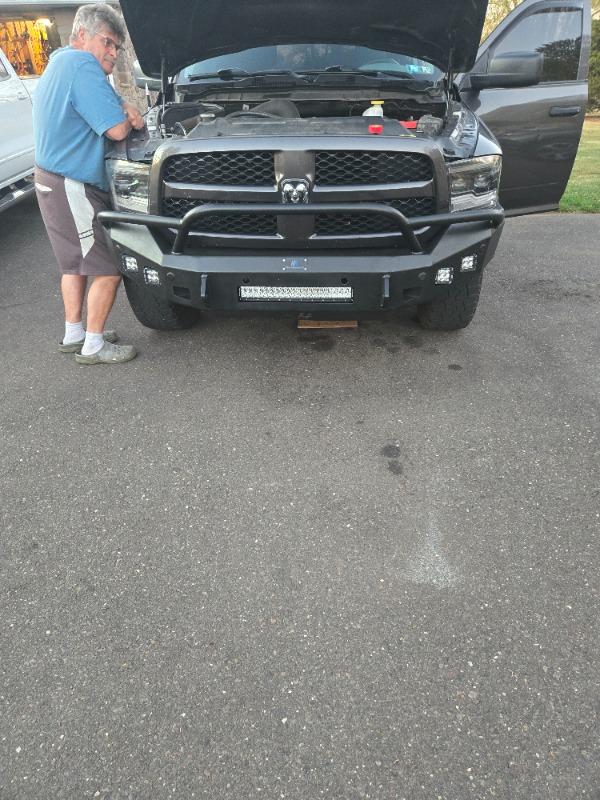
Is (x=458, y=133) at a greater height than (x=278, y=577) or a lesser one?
greater

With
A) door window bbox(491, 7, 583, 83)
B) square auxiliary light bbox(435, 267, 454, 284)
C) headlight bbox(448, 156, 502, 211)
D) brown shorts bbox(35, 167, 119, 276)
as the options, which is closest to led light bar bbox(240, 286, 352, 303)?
square auxiliary light bbox(435, 267, 454, 284)

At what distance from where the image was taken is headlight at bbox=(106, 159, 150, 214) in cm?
314

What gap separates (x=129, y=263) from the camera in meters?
3.23

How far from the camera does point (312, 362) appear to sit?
3645 millimetres

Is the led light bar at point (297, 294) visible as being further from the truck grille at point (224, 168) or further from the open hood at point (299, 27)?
the open hood at point (299, 27)

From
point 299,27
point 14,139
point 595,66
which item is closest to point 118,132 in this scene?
point 299,27

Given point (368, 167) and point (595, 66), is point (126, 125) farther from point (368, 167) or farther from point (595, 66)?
point (595, 66)

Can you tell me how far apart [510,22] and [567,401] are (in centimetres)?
313

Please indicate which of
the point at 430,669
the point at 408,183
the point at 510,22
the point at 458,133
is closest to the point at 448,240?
the point at 408,183

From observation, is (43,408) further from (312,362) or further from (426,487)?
(426,487)

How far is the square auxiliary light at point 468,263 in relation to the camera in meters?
3.08

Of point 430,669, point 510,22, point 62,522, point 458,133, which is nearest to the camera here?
point 430,669

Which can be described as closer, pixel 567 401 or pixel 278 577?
pixel 278 577

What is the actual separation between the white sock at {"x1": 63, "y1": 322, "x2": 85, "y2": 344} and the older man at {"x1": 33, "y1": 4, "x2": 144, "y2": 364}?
0.70 feet
